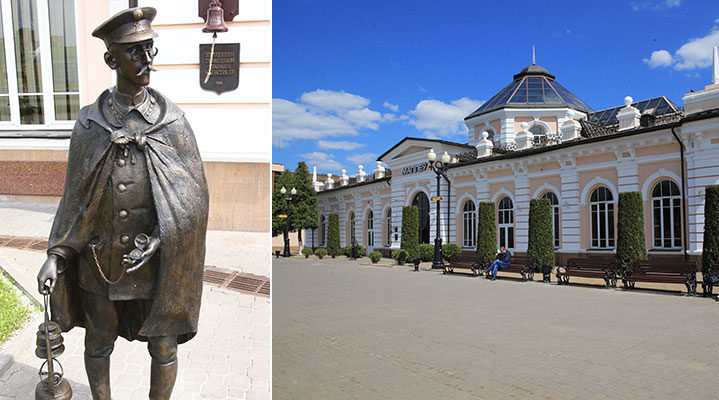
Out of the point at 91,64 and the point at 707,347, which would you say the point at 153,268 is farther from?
the point at 707,347

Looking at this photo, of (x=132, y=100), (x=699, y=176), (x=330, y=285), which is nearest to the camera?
(x=132, y=100)

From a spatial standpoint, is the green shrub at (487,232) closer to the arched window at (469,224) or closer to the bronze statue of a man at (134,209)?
the arched window at (469,224)

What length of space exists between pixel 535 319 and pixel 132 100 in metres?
8.03

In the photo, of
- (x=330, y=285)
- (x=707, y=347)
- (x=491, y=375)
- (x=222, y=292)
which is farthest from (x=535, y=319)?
(x=330, y=285)

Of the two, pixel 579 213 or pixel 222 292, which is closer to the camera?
pixel 222 292

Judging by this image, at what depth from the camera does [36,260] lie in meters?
5.95

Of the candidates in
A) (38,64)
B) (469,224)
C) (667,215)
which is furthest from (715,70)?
(38,64)

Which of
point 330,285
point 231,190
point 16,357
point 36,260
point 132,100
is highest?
point 132,100

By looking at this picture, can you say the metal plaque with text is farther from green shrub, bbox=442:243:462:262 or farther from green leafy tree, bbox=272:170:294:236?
green leafy tree, bbox=272:170:294:236

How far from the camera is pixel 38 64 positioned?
6102 millimetres

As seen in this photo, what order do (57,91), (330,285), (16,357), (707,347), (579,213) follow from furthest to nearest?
(579,213)
(330,285)
(707,347)
(57,91)
(16,357)

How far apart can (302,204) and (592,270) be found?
2545cm

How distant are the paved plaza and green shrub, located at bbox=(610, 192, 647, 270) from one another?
13.7 feet

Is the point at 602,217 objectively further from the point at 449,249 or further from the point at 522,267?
the point at 449,249
